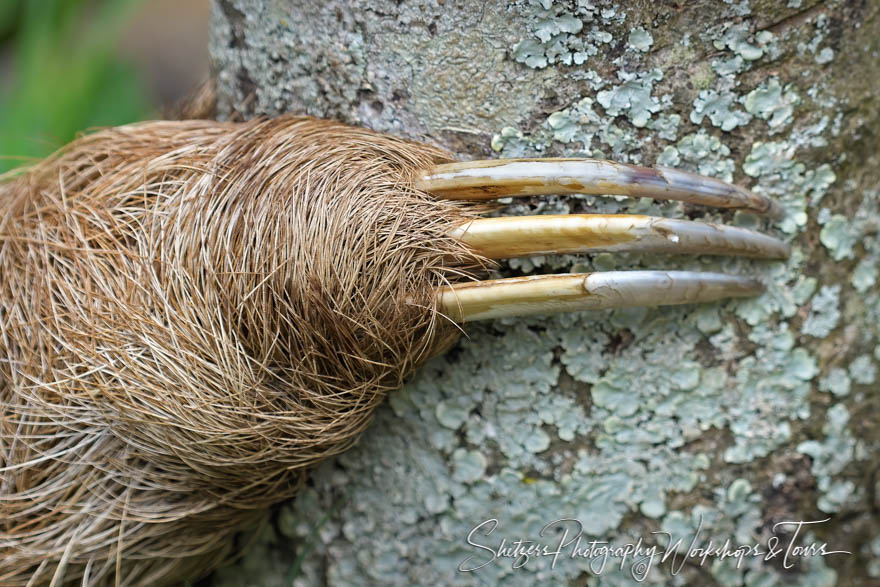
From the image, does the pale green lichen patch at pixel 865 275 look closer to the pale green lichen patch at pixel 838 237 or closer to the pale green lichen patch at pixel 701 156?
the pale green lichen patch at pixel 838 237

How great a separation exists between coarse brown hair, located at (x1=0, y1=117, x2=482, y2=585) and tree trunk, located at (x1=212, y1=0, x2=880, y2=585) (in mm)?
102

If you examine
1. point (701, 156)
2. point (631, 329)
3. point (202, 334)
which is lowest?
point (202, 334)

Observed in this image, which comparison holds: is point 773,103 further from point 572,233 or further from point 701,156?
point 572,233

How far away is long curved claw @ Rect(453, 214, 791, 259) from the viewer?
2.39 ft

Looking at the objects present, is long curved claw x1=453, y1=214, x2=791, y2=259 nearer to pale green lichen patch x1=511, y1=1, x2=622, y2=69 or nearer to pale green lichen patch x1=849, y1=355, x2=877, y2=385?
pale green lichen patch x1=511, y1=1, x2=622, y2=69

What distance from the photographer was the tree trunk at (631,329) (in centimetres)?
78

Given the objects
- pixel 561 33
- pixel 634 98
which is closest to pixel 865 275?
pixel 634 98

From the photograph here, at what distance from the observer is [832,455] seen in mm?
890

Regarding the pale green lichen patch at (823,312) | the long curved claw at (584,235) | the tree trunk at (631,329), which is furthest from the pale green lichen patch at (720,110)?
the pale green lichen patch at (823,312)

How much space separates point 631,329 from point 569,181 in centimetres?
21

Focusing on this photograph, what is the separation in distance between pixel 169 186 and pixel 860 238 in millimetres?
836

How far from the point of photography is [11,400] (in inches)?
31.2

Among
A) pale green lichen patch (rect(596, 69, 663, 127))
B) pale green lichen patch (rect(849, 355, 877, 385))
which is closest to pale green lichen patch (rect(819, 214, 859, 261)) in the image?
pale green lichen patch (rect(849, 355, 877, 385))

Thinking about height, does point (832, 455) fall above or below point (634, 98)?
below
